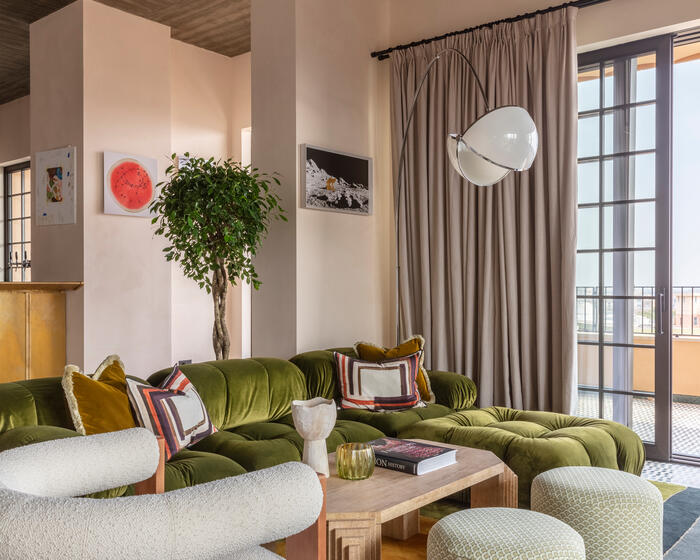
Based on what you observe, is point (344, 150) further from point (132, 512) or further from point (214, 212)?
point (132, 512)

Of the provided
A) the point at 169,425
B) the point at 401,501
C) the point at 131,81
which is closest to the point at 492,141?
the point at 401,501

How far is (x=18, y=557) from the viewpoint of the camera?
873 millimetres

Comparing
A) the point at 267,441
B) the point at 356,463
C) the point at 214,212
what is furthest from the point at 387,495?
the point at 214,212

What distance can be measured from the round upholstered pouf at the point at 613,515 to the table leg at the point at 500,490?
259 mm

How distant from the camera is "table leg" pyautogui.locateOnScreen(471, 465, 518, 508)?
8.40 feet

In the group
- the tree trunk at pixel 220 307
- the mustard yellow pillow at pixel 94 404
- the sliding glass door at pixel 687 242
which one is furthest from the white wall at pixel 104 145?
the sliding glass door at pixel 687 242

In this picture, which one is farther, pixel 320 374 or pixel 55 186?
pixel 55 186

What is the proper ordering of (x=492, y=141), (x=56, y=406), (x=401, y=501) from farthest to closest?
1. (x=492, y=141)
2. (x=56, y=406)
3. (x=401, y=501)

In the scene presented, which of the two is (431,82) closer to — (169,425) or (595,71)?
(595,71)

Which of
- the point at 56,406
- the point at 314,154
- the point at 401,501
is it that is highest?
the point at 314,154

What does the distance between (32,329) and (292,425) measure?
2.72m

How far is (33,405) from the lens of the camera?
8.14ft

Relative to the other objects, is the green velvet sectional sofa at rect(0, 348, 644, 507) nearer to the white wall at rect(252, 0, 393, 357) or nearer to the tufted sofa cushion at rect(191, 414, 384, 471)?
the tufted sofa cushion at rect(191, 414, 384, 471)

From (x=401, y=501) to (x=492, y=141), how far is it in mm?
1534
